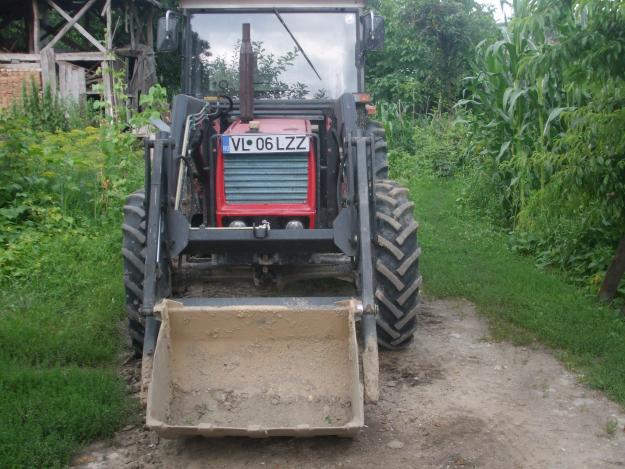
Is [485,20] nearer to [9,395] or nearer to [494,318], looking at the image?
[494,318]

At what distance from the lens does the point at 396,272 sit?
16.8 ft

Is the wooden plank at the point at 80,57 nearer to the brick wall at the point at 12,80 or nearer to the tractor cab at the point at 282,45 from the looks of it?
the brick wall at the point at 12,80

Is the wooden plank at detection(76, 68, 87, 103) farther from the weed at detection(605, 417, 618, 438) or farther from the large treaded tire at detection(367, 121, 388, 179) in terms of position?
the weed at detection(605, 417, 618, 438)

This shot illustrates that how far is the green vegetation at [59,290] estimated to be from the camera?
13.7 feet

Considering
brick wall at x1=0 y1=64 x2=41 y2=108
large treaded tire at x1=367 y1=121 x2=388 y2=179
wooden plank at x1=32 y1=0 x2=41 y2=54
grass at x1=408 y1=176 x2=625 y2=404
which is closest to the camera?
grass at x1=408 y1=176 x2=625 y2=404

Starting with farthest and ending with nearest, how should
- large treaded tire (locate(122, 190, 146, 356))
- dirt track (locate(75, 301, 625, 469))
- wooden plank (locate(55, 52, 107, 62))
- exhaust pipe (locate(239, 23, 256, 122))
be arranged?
wooden plank (locate(55, 52, 107, 62))
exhaust pipe (locate(239, 23, 256, 122))
large treaded tire (locate(122, 190, 146, 356))
dirt track (locate(75, 301, 625, 469))

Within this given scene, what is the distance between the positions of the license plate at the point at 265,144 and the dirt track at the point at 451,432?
5.41ft

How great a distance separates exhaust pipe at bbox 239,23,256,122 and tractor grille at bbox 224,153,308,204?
0.36m

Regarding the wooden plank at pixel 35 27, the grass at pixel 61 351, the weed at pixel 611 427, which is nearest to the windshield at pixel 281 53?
the grass at pixel 61 351

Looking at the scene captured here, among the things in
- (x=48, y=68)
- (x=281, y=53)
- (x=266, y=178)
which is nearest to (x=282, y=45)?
(x=281, y=53)

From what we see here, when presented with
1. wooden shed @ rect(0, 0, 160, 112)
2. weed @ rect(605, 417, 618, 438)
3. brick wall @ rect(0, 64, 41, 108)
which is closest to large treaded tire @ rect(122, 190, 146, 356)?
weed @ rect(605, 417, 618, 438)

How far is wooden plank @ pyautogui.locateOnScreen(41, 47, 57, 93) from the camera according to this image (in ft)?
53.9

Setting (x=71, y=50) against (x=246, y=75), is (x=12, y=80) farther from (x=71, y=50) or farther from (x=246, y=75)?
(x=246, y=75)

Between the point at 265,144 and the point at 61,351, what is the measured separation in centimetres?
204
